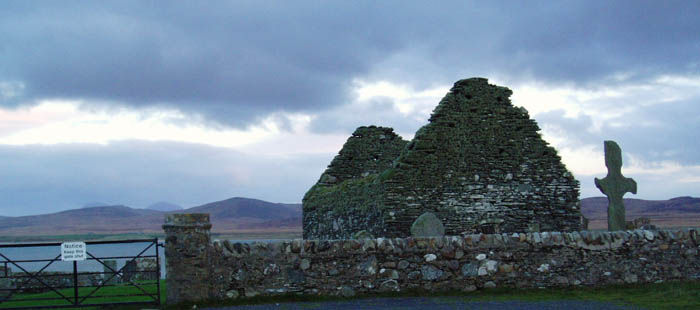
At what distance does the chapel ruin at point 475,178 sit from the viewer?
1769 centimetres

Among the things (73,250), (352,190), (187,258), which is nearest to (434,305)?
(187,258)

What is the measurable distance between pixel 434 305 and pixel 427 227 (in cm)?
351

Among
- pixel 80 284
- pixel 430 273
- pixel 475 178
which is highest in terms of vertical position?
pixel 475 178

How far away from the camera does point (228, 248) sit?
11.8 metres

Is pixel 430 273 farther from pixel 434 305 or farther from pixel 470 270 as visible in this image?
pixel 434 305

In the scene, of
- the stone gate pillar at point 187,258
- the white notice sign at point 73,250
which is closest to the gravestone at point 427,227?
the stone gate pillar at point 187,258

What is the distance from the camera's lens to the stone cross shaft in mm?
15664

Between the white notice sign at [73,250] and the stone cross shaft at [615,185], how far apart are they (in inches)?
474

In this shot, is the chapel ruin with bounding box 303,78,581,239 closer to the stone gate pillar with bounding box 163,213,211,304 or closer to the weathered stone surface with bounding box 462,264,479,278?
the weathered stone surface with bounding box 462,264,479,278

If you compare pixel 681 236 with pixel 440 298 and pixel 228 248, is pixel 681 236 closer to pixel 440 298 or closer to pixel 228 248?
pixel 440 298

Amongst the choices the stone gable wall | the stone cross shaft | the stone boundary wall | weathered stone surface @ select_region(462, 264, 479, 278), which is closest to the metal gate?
the stone boundary wall

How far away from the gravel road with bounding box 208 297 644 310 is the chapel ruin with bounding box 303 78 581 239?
19.9ft

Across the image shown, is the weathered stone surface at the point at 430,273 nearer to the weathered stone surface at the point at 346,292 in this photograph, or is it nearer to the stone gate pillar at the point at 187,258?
the weathered stone surface at the point at 346,292

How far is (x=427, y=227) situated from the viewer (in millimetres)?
13977
